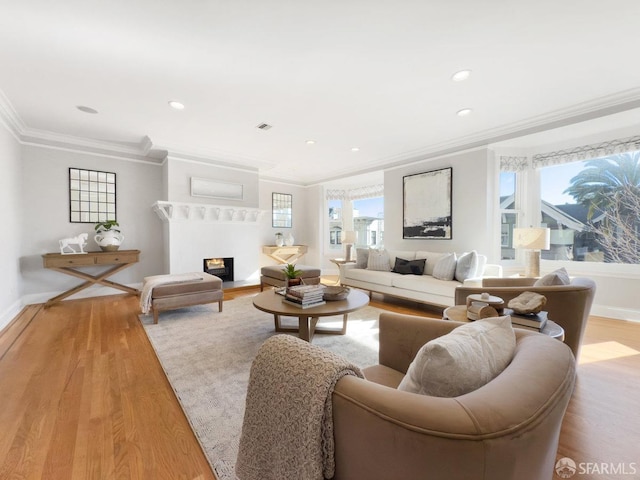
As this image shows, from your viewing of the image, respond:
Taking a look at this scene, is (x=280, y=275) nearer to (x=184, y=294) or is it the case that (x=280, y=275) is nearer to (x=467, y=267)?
(x=184, y=294)

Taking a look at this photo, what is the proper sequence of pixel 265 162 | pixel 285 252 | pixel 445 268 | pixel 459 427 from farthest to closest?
pixel 285 252
pixel 265 162
pixel 445 268
pixel 459 427

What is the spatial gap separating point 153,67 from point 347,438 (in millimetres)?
3200

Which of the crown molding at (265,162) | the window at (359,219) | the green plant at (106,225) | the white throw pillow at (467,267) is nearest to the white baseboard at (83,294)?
the green plant at (106,225)

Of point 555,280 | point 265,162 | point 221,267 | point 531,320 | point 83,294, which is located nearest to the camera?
point 531,320

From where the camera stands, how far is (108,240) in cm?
451

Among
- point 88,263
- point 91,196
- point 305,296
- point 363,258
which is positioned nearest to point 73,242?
point 88,263

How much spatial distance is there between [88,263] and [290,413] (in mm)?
4700

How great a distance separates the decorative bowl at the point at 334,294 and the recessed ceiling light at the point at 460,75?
2309 millimetres

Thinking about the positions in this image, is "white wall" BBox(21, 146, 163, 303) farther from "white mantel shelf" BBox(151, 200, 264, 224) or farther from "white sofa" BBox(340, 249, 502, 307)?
"white sofa" BBox(340, 249, 502, 307)

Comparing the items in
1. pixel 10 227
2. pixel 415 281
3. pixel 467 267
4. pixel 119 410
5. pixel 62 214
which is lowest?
pixel 119 410

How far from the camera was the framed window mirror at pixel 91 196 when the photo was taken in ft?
15.1

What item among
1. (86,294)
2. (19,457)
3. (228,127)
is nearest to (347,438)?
(19,457)

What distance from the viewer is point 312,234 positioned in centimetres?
766

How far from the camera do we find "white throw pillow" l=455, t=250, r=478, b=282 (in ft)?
12.4
